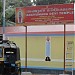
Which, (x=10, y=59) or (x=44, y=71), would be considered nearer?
(x=10, y=59)

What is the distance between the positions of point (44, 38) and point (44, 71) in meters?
2.07

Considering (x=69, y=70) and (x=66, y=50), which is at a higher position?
(x=66, y=50)

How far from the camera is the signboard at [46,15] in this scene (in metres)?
16.7

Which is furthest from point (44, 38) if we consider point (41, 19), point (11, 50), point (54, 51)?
point (11, 50)

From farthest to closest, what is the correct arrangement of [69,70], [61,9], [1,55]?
[69,70]
[61,9]
[1,55]

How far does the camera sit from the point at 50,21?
16953mm

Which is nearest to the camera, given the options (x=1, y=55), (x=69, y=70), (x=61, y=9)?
(x=1, y=55)

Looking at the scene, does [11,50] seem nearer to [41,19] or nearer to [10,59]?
[10,59]

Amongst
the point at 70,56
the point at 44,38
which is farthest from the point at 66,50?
the point at 44,38

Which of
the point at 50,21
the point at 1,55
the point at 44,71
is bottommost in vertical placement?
the point at 44,71

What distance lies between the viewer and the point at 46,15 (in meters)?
17.1

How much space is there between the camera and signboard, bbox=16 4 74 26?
16688 millimetres

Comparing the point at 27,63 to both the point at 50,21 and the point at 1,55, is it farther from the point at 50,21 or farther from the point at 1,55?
the point at 1,55

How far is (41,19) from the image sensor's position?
17234 mm
